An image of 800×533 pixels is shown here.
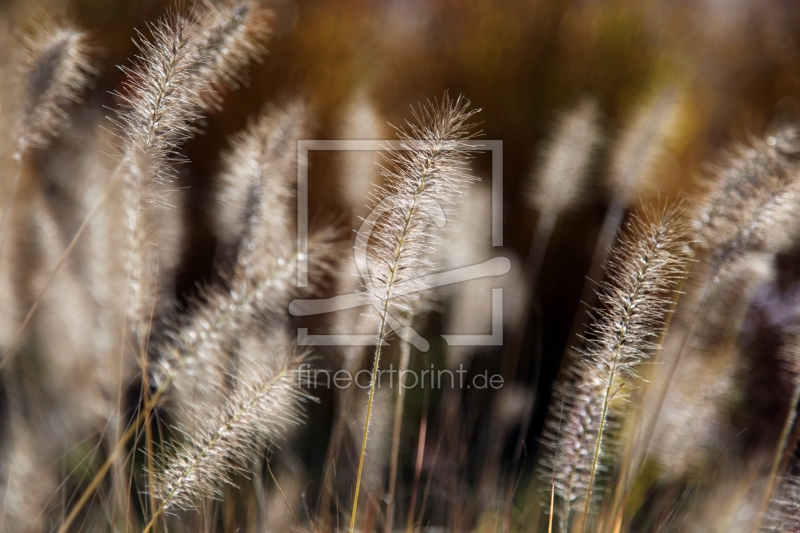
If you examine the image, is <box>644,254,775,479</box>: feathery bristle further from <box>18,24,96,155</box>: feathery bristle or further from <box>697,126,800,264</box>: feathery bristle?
<box>18,24,96,155</box>: feathery bristle

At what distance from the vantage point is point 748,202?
151 centimetres

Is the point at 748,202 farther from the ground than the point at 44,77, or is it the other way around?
the point at 44,77

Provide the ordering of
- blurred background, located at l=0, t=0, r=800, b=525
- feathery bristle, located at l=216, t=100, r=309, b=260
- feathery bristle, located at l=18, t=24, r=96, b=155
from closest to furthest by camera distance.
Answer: feathery bristle, located at l=18, t=24, r=96, b=155 → feathery bristle, located at l=216, t=100, r=309, b=260 → blurred background, located at l=0, t=0, r=800, b=525

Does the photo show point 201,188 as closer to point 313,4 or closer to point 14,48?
point 313,4

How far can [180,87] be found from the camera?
4.27 feet

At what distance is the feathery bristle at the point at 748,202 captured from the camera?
149 cm

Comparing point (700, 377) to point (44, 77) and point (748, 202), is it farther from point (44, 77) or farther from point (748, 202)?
point (44, 77)

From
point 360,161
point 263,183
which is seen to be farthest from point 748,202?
point 360,161

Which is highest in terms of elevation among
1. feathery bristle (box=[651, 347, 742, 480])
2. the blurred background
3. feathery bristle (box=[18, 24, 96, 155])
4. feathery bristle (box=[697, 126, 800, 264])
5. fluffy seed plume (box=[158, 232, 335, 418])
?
the blurred background

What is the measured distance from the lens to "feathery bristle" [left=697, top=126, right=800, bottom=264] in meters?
1.49

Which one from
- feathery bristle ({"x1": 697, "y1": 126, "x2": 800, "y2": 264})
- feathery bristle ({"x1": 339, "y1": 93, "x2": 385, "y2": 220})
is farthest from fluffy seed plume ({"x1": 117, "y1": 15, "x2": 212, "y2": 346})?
feathery bristle ({"x1": 697, "y1": 126, "x2": 800, "y2": 264})

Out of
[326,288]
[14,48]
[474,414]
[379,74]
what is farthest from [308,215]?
[14,48]

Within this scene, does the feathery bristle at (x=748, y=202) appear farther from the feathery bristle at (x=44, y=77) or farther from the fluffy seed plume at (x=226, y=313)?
the feathery bristle at (x=44, y=77)

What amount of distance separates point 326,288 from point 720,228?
241 centimetres
